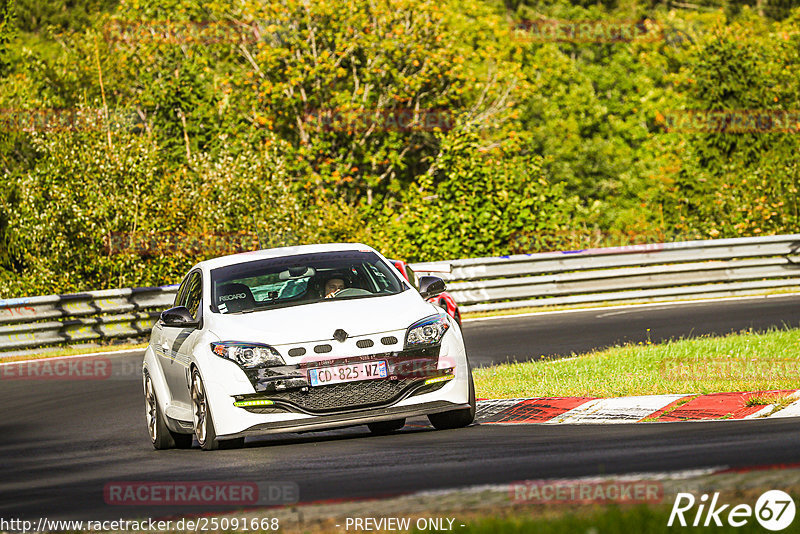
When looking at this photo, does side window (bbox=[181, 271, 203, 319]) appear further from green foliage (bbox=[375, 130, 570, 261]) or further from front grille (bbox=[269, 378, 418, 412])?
green foliage (bbox=[375, 130, 570, 261])

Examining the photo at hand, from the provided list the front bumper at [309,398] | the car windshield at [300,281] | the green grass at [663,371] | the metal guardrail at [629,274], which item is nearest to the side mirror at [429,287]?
the car windshield at [300,281]

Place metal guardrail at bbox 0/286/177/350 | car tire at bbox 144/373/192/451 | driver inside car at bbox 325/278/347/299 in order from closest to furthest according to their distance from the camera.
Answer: driver inside car at bbox 325/278/347/299 < car tire at bbox 144/373/192/451 < metal guardrail at bbox 0/286/177/350

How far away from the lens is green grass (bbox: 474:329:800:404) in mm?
11125

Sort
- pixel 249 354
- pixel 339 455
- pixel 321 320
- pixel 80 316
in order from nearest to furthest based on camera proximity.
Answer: pixel 339 455
pixel 249 354
pixel 321 320
pixel 80 316

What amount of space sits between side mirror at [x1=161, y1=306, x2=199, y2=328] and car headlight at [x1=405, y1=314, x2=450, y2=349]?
1.73 meters

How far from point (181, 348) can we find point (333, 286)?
1.29 m

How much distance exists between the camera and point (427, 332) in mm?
9500

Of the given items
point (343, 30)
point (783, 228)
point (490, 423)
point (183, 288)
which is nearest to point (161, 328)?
point (183, 288)

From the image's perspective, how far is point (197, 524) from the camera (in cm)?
605

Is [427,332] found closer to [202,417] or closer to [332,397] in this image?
[332,397]

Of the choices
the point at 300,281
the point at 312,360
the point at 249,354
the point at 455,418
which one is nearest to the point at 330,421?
the point at 312,360

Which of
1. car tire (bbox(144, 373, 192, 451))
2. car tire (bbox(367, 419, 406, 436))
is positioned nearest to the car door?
car tire (bbox(144, 373, 192, 451))

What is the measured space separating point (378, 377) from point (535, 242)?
58.9 ft

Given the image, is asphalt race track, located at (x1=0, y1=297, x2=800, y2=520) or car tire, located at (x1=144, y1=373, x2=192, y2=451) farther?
car tire, located at (x1=144, y1=373, x2=192, y2=451)
